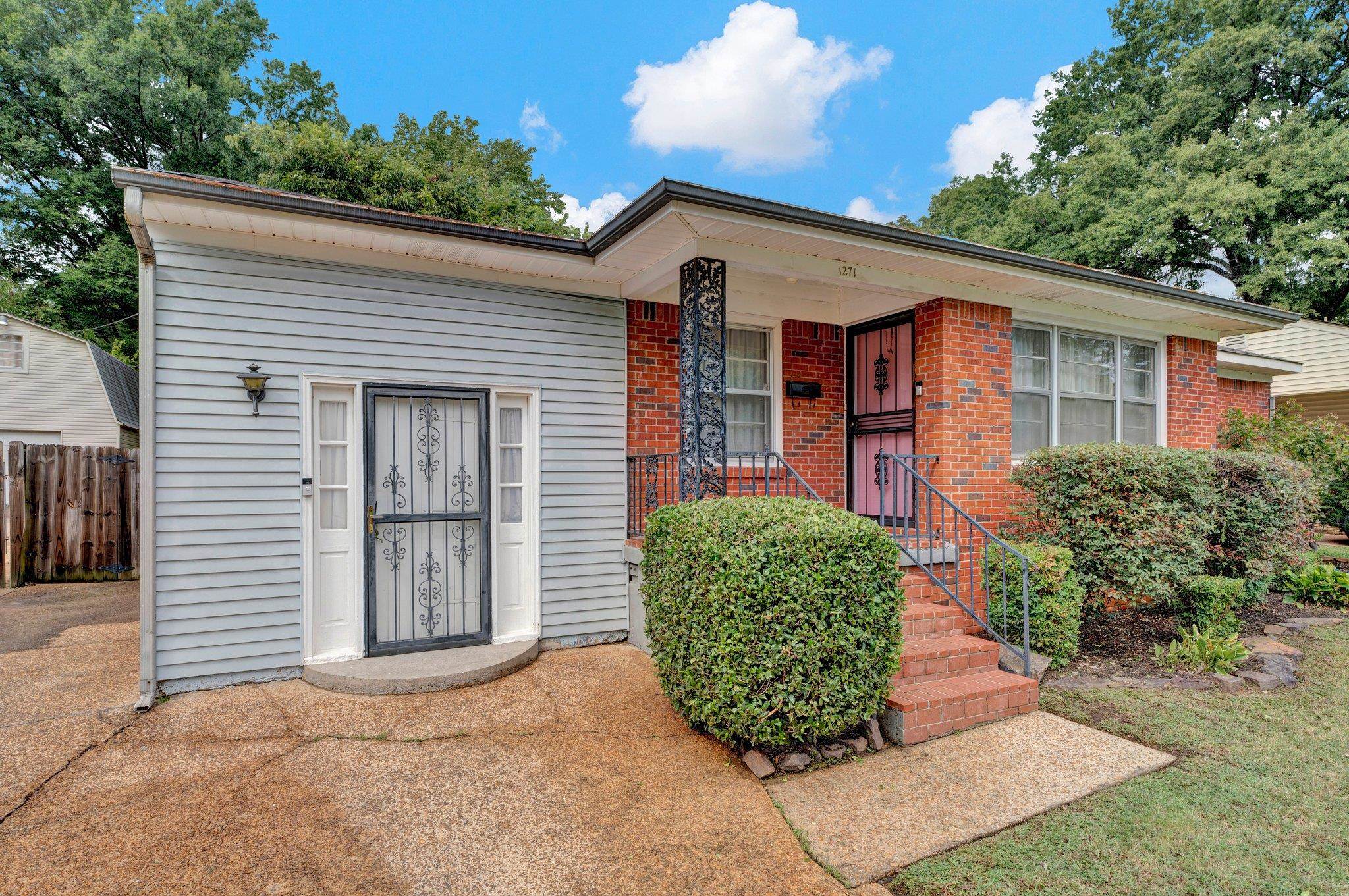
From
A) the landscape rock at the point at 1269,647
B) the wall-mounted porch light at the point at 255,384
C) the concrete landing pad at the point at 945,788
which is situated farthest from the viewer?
the landscape rock at the point at 1269,647

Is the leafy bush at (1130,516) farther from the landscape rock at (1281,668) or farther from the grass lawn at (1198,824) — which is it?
the grass lawn at (1198,824)

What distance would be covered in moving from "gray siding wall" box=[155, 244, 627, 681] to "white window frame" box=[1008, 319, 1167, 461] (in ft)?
15.2

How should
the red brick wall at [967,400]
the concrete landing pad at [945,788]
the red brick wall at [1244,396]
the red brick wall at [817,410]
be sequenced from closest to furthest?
the concrete landing pad at [945,788], the red brick wall at [967,400], the red brick wall at [817,410], the red brick wall at [1244,396]

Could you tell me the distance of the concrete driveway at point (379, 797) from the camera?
2492 millimetres

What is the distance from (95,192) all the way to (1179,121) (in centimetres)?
2782

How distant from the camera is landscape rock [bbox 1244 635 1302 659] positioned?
494 centimetres

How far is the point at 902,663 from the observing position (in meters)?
4.00

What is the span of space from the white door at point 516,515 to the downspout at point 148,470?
2.19 metres

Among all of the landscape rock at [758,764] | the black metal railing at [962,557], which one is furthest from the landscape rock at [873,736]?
the black metal railing at [962,557]

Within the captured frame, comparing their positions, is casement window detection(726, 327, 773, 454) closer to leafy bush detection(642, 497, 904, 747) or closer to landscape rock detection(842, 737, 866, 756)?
leafy bush detection(642, 497, 904, 747)

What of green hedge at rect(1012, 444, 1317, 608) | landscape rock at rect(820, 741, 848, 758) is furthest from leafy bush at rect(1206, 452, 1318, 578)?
landscape rock at rect(820, 741, 848, 758)

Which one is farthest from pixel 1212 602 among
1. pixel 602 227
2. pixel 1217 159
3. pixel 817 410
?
pixel 1217 159

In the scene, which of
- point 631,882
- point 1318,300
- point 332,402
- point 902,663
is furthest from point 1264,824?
point 1318,300

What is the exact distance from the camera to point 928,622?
177 inches
